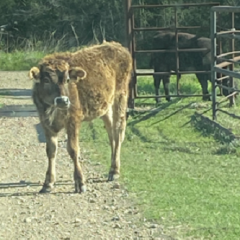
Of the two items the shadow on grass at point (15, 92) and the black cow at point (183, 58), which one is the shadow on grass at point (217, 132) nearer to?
the black cow at point (183, 58)

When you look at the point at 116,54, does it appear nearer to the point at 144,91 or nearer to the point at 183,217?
the point at 183,217

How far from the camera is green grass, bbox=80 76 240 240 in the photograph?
724cm

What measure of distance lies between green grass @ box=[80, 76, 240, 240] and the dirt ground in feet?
0.74

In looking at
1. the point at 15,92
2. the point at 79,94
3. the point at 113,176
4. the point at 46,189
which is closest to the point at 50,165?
the point at 46,189

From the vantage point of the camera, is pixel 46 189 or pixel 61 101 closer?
pixel 61 101

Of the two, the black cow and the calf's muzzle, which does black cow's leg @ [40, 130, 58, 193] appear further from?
the black cow

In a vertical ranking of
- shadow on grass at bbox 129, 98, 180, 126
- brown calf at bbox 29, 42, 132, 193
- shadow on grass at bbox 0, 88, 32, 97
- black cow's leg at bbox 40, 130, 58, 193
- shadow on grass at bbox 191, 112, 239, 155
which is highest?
brown calf at bbox 29, 42, 132, 193

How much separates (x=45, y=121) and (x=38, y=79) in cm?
55

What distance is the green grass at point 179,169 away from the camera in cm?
724

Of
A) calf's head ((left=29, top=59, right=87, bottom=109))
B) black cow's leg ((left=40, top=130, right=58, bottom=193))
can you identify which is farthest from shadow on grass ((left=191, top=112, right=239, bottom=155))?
calf's head ((left=29, top=59, right=87, bottom=109))

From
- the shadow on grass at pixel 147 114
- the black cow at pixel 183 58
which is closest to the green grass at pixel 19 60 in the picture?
the black cow at pixel 183 58

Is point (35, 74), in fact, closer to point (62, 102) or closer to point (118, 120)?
point (62, 102)

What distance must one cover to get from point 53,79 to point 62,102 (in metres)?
0.38

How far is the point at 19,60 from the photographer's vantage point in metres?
27.5
